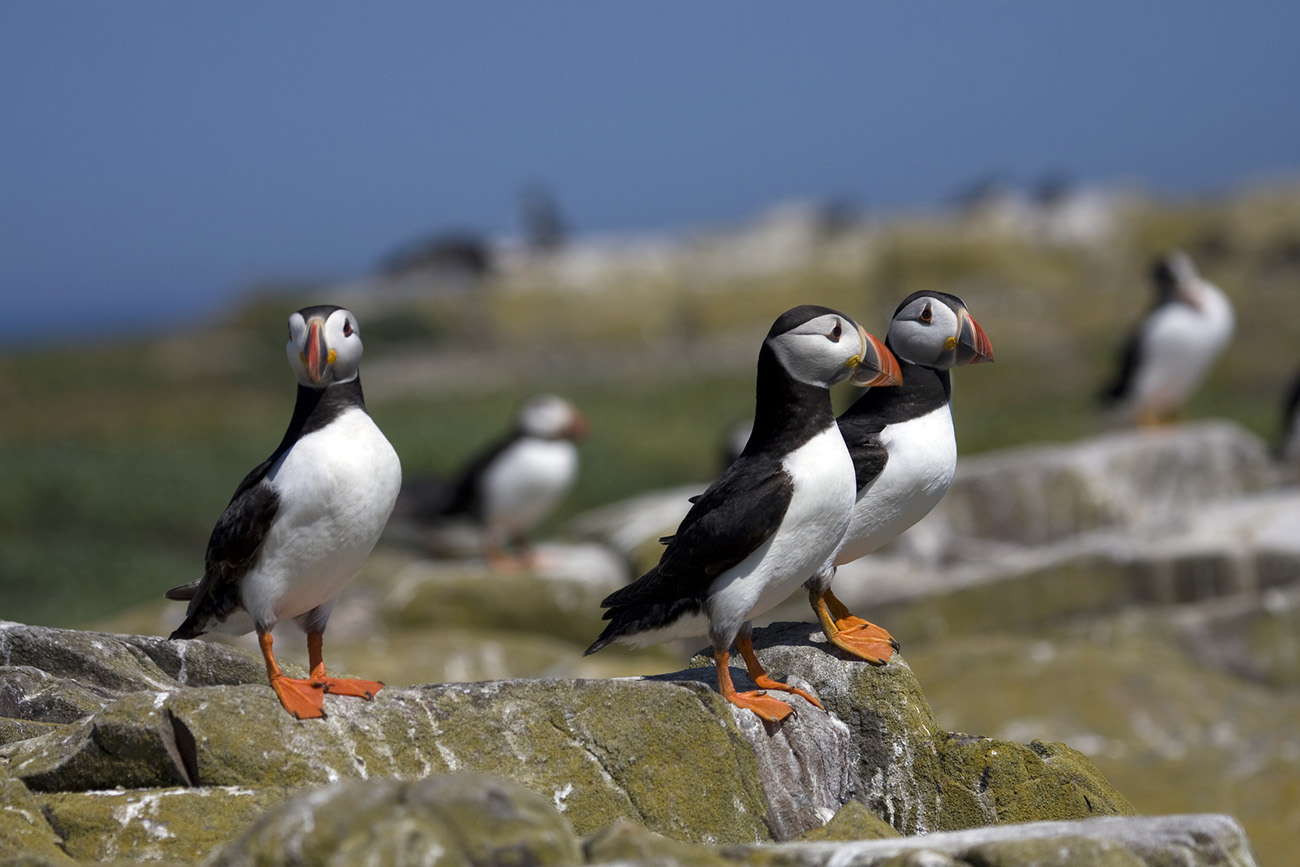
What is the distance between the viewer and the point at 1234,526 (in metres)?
10.7

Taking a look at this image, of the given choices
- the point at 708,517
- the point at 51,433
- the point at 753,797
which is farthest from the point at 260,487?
the point at 51,433

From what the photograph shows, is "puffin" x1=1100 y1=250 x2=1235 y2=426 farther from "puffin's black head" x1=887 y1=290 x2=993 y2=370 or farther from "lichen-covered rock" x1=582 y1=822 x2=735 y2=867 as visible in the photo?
"lichen-covered rock" x1=582 y1=822 x2=735 y2=867

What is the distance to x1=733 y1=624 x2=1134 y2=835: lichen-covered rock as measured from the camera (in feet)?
16.1

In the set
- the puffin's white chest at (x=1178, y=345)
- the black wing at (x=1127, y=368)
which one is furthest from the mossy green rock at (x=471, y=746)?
the black wing at (x=1127, y=368)

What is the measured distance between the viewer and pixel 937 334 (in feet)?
18.5

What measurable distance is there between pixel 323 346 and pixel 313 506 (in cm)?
54

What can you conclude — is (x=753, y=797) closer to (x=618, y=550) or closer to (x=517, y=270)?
(x=618, y=550)

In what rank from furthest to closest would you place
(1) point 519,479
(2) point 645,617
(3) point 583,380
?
(3) point 583,380
(1) point 519,479
(2) point 645,617

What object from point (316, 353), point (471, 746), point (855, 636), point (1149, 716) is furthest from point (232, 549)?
point (1149, 716)

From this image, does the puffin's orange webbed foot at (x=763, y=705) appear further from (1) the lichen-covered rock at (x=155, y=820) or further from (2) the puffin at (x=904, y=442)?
(1) the lichen-covered rock at (x=155, y=820)

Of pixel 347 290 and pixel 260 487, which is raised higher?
pixel 260 487

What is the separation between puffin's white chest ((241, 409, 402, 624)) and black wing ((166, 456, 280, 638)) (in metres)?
0.04

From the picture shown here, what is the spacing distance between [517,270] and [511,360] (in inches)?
180

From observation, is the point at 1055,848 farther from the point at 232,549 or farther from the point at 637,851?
the point at 232,549
